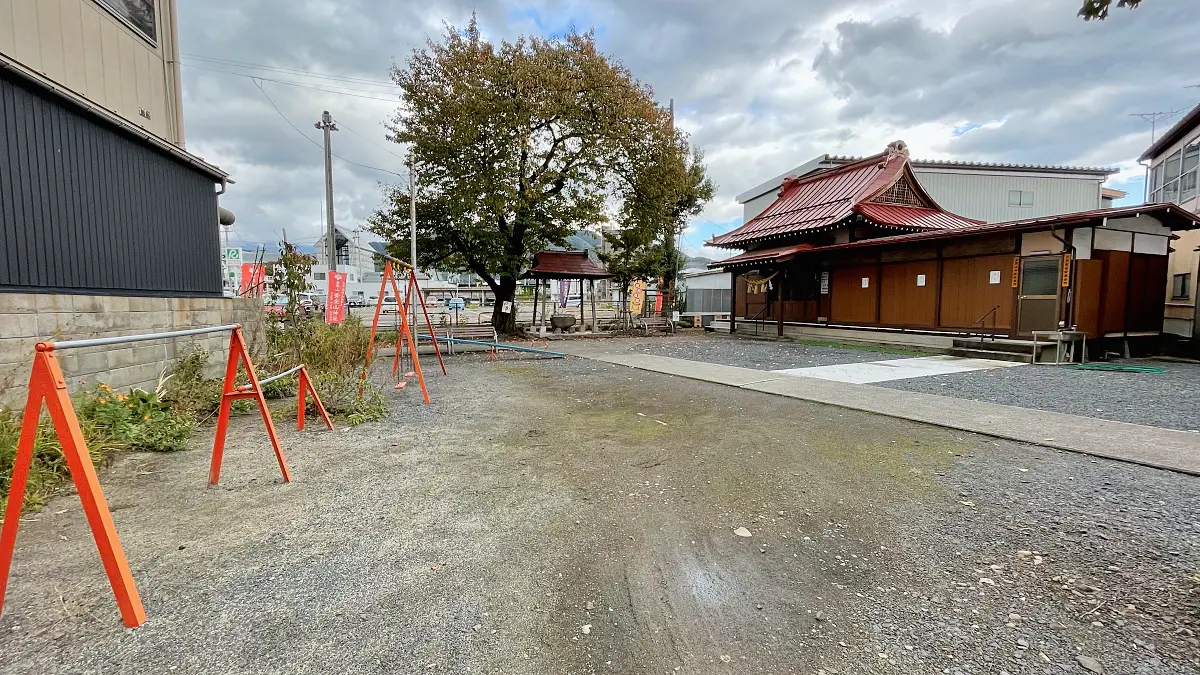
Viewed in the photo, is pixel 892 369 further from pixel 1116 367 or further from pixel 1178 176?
pixel 1178 176

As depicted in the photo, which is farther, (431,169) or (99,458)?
(431,169)

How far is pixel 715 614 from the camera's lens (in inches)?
89.0

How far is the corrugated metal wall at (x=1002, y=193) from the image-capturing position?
979 inches

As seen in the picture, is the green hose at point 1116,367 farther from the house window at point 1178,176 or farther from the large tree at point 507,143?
the large tree at point 507,143

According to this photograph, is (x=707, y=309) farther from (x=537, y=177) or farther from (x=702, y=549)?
(x=702, y=549)

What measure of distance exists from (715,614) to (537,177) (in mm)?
15823

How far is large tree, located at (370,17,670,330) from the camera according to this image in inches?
597

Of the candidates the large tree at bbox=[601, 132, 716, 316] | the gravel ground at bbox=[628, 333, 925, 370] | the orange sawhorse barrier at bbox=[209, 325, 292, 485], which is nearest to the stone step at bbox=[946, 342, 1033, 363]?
the gravel ground at bbox=[628, 333, 925, 370]

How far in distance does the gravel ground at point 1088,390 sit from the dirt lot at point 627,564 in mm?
2401

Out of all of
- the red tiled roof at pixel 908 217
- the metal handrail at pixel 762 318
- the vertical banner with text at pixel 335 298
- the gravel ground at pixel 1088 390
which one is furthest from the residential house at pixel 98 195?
the red tiled roof at pixel 908 217

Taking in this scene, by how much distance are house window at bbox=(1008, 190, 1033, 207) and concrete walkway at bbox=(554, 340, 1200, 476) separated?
2471 cm

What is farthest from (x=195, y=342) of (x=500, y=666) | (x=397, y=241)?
(x=397, y=241)

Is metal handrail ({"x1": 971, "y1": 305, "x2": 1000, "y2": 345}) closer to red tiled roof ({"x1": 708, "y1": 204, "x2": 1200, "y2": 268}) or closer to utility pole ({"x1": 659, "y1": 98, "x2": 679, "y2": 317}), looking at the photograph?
red tiled roof ({"x1": 708, "y1": 204, "x2": 1200, "y2": 268})

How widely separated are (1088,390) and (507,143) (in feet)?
46.4
